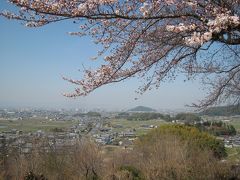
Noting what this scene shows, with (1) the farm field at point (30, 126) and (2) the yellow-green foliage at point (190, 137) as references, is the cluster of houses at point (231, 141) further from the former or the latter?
(1) the farm field at point (30, 126)

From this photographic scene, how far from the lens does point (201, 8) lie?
5.88 m

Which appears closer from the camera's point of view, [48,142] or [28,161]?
[28,161]

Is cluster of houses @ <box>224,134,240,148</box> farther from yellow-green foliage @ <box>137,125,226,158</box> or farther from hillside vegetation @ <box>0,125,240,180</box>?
hillside vegetation @ <box>0,125,240,180</box>

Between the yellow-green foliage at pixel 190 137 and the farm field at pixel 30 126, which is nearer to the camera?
the yellow-green foliage at pixel 190 137

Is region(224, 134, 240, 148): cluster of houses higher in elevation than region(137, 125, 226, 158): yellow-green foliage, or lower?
lower

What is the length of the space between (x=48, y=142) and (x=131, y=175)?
24.1 ft

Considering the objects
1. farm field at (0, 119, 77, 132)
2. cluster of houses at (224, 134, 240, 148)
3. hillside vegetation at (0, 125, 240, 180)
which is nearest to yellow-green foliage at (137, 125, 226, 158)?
hillside vegetation at (0, 125, 240, 180)

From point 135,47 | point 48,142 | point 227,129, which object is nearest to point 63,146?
point 48,142

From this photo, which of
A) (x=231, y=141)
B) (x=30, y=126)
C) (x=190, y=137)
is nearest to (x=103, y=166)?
(x=190, y=137)

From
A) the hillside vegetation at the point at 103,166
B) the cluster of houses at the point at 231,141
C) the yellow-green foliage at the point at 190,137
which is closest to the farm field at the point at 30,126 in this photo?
the yellow-green foliage at the point at 190,137

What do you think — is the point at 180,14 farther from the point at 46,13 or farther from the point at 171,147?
the point at 171,147

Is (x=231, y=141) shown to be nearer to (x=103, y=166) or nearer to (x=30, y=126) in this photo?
(x=30, y=126)

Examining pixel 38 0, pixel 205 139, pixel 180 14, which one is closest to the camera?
pixel 38 0

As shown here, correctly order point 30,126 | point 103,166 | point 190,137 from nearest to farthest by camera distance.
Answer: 1. point 103,166
2. point 190,137
3. point 30,126
